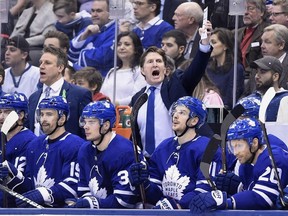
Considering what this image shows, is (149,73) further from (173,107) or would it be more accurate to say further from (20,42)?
(20,42)

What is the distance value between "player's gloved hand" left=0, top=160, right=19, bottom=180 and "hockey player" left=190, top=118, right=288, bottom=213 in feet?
5.84

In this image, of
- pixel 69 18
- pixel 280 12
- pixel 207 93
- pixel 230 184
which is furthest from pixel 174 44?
pixel 230 184

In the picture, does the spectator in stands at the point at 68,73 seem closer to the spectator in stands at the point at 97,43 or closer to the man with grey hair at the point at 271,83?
the spectator in stands at the point at 97,43

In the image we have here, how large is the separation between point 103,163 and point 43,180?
0.62m

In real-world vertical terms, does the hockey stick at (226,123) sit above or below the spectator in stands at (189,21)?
below

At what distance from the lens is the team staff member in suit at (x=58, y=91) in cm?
962

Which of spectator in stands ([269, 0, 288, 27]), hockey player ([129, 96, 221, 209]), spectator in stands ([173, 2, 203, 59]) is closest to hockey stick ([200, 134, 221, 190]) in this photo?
hockey player ([129, 96, 221, 209])

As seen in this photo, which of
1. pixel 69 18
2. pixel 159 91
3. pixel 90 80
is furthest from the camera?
pixel 69 18

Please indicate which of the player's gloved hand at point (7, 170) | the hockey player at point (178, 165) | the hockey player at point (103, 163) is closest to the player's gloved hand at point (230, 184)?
the hockey player at point (178, 165)

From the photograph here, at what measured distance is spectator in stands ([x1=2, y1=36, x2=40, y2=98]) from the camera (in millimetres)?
10984

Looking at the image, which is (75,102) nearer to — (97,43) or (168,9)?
(97,43)

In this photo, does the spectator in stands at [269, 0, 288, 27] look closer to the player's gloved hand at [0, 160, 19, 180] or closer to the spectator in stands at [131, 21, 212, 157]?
the spectator in stands at [131, 21, 212, 157]

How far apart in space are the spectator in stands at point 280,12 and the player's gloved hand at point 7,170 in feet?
8.40

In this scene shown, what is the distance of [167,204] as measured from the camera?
324 inches
